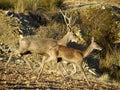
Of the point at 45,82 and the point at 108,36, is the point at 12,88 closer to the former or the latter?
the point at 45,82

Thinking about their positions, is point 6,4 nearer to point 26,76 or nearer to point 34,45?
point 34,45

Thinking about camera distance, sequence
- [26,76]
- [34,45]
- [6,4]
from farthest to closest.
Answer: [6,4] < [34,45] < [26,76]

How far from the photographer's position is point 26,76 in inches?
487

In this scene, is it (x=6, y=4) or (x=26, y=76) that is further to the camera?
(x=6, y=4)

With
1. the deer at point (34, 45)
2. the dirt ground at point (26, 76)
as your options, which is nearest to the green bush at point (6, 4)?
the dirt ground at point (26, 76)

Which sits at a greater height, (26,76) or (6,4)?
(6,4)

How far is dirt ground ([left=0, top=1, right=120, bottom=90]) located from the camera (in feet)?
38.3

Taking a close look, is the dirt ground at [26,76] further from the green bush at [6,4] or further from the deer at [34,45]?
the green bush at [6,4]

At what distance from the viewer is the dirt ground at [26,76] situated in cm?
1166

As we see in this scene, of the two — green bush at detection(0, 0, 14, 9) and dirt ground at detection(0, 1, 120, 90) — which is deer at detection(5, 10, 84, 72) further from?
green bush at detection(0, 0, 14, 9)

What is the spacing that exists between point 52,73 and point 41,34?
3.45 m

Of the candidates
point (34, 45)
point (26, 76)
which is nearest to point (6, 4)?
point (34, 45)

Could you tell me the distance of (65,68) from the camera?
14.6m

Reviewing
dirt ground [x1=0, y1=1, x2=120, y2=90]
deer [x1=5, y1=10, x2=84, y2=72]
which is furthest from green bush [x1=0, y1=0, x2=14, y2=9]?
deer [x1=5, y1=10, x2=84, y2=72]
